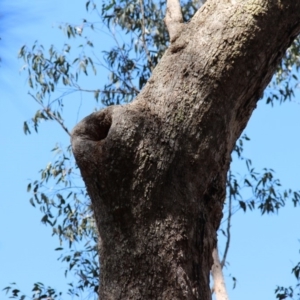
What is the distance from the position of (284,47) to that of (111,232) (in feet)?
3.36

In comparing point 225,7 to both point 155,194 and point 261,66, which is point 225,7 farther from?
point 155,194

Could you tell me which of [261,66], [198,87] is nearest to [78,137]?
[198,87]

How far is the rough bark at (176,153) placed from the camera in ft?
7.75

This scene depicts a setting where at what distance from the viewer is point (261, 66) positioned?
269cm

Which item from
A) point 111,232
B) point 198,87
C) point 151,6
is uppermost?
point 151,6

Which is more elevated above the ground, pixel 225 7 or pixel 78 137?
pixel 225 7

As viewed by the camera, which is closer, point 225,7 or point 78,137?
point 78,137

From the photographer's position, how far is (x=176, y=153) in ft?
8.02

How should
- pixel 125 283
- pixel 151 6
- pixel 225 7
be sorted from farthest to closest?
1. pixel 151 6
2. pixel 225 7
3. pixel 125 283

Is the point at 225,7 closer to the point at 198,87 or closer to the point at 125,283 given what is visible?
the point at 198,87

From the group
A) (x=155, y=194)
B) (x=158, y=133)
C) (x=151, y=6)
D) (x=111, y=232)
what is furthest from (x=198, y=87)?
(x=151, y=6)

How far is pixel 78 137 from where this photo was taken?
2482mm

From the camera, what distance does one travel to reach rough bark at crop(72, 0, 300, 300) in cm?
236

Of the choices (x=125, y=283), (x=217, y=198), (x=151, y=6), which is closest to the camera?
(x=125, y=283)
